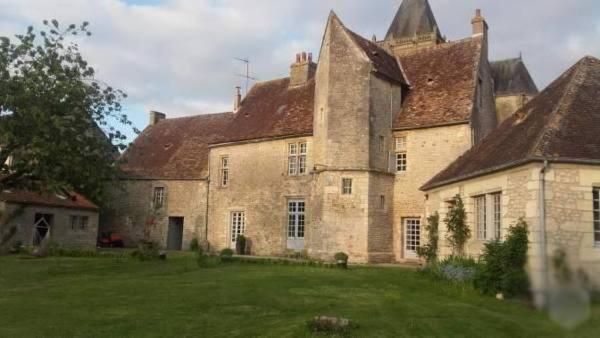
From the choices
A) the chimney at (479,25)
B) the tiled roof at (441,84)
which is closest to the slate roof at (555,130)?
the tiled roof at (441,84)

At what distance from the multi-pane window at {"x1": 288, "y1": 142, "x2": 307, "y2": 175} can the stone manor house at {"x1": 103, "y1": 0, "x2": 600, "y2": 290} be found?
96mm

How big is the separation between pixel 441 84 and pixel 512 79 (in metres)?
11.5

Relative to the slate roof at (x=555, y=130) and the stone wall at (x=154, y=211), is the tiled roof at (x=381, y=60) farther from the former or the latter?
the stone wall at (x=154, y=211)

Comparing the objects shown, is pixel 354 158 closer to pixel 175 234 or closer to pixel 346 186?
pixel 346 186

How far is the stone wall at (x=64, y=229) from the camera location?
28.3 m

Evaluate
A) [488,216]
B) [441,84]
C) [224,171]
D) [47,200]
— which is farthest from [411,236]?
[47,200]

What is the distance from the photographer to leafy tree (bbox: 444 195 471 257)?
17406mm

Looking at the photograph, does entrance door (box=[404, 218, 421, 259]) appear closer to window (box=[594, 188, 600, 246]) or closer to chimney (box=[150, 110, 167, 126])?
window (box=[594, 188, 600, 246])

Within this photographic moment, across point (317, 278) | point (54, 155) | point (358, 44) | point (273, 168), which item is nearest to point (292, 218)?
Answer: point (273, 168)

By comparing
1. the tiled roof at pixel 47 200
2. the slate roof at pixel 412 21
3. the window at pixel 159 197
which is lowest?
the tiled roof at pixel 47 200

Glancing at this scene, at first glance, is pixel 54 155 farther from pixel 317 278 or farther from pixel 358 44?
pixel 358 44

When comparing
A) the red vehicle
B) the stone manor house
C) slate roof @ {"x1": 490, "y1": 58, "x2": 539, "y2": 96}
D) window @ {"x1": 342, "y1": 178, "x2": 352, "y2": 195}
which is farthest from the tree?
slate roof @ {"x1": 490, "y1": 58, "x2": 539, "y2": 96}

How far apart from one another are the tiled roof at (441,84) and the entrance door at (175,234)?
14.6 metres

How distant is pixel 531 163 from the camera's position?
45.0 ft
